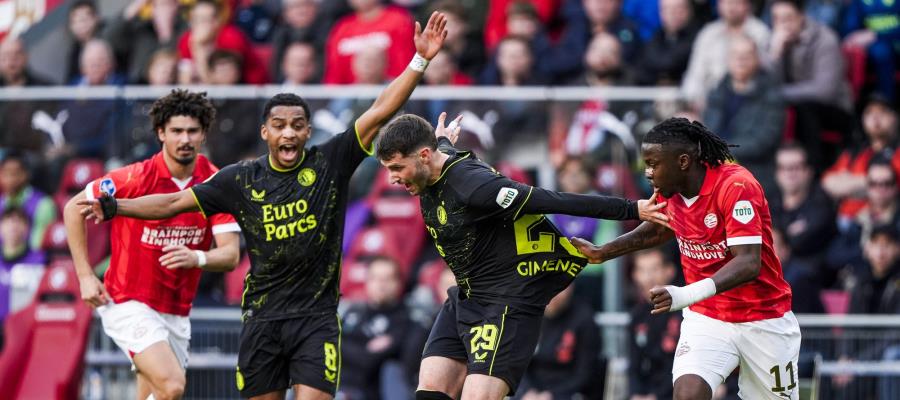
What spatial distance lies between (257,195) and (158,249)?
109cm

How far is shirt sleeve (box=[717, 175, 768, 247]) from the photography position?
8859mm

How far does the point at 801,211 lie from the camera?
1355cm

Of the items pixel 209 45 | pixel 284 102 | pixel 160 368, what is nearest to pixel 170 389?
pixel 160 368

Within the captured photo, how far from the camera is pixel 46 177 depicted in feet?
48.5

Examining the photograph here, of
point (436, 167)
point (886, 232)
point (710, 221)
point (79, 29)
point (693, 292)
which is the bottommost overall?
point (693, 292)

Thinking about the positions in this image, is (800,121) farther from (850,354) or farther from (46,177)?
(46,177)

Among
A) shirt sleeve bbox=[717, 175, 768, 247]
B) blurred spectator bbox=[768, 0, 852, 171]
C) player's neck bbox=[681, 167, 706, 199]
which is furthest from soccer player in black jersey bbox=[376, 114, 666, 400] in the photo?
blurred spectator bbox=[768, 0, 852, 171]

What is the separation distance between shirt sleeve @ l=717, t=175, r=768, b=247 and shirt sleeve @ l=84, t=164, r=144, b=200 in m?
4.14

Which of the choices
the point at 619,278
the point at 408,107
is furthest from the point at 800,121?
the point at 408,107

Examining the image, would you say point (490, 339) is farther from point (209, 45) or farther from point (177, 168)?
point (209, 45)

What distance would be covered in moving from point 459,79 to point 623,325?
3.28m

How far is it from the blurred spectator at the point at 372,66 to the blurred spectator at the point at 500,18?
1.49 m

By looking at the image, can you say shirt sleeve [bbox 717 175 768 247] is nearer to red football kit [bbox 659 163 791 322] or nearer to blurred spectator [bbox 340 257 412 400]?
red football kit [bbox 659 163 791 322]

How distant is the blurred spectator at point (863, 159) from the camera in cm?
1380
